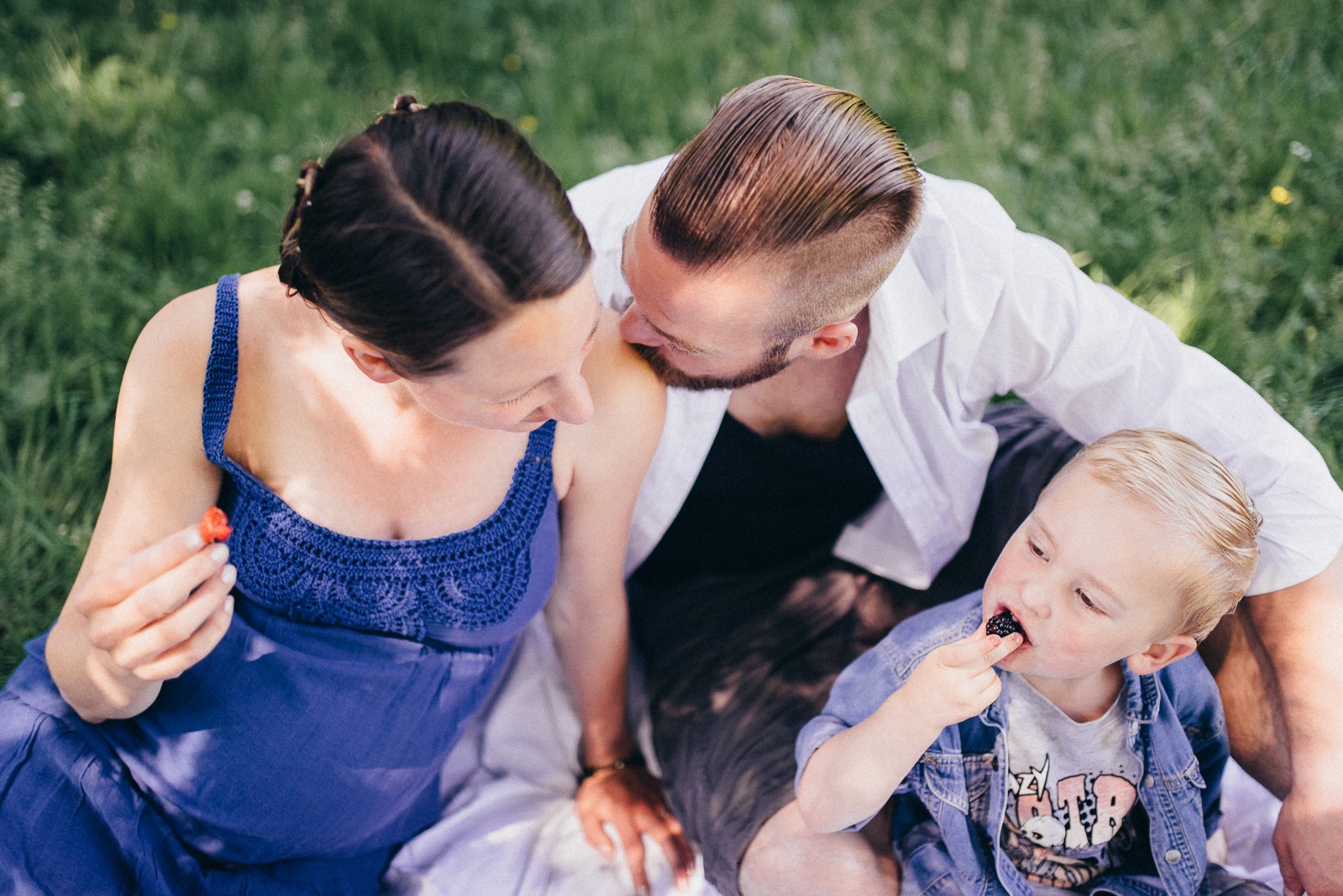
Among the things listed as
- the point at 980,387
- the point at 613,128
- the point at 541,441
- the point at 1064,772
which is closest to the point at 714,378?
the point at 541,441

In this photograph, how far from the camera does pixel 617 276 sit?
2338 millimetres

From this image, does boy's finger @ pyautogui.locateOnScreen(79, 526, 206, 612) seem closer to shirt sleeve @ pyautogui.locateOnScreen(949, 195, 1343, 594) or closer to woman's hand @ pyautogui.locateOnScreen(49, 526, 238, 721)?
woman's hand @ pyautogui.locateOnScreen(49, 526, 238, 721)

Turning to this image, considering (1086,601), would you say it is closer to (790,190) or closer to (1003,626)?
(1003,626)

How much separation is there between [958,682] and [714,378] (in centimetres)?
78

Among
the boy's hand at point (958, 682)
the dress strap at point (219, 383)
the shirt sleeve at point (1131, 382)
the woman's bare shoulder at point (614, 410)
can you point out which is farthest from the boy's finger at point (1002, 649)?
the dress strap at point (219, 383)

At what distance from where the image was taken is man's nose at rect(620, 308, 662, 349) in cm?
200

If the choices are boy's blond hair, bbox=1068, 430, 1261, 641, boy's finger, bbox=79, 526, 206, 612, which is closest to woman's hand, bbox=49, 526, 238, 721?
boy's finger, bbox=79, 526, 206, 612

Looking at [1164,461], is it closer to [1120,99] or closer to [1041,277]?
[1041,277]

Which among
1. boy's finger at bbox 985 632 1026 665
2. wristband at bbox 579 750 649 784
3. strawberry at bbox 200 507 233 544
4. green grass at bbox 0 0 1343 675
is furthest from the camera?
green grass at bbox 0 0 1343 675

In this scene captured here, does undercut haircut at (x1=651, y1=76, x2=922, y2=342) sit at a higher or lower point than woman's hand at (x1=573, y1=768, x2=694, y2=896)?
higher

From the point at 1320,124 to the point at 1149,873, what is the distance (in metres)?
2.86

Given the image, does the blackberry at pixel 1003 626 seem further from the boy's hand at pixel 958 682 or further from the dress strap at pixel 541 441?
the dress strap at pixel 541 441

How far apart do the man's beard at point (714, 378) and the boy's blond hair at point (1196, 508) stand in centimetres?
64

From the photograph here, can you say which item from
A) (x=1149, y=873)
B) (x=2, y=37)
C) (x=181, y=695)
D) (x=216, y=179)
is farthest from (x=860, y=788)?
(x=2, y=37)
